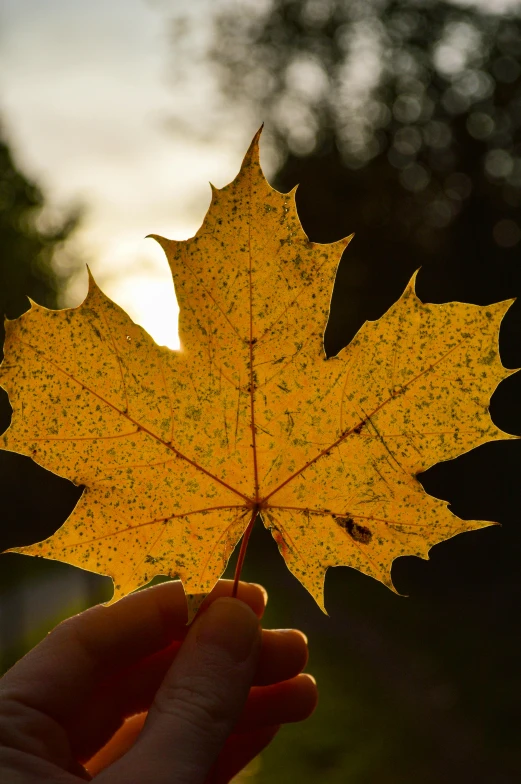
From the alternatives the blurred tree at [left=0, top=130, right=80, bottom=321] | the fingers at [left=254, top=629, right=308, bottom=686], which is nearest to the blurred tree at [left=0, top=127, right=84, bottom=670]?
the blurred tree at [left=0, top=130, right=80, bottom=321]

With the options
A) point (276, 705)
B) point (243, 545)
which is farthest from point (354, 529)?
point (276, 705)

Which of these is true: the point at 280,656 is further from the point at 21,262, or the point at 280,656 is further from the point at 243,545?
the point at 21,262

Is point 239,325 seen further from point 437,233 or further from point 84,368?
point 437,233

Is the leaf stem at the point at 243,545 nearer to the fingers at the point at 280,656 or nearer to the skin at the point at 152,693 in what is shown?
the skin at the point at 152,693

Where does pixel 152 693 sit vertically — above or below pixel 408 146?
below

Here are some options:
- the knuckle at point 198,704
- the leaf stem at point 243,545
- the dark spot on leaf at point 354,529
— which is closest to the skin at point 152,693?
the knuckle at point 198,704

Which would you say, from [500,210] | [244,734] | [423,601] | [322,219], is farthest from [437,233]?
[244,734]
